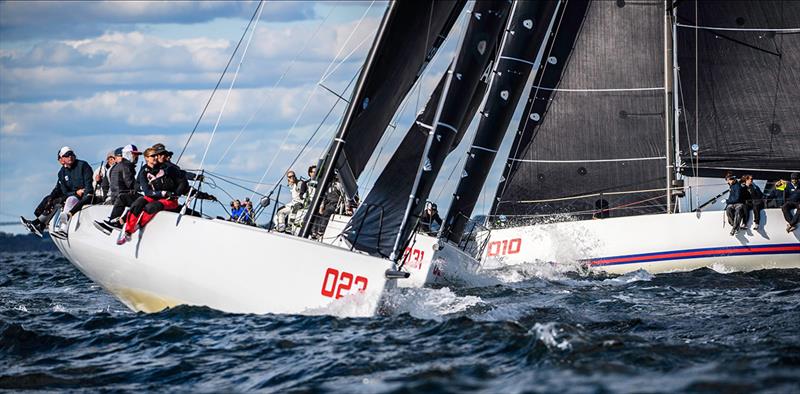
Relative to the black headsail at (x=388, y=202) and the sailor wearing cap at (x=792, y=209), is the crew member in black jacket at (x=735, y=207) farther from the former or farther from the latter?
the black headsail at (x=388, y=202)

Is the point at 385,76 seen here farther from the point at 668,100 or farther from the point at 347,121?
the point at 668,100

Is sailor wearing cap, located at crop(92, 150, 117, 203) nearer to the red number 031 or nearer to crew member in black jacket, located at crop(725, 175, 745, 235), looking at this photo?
the red number 031

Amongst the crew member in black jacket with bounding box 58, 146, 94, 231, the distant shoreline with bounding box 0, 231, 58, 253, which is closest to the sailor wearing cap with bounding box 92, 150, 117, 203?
the crew member in black jacket with bounding box 58, 146, 94, 231

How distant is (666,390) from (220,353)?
5277 mm

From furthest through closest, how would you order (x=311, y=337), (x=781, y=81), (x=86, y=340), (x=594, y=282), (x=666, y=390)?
(x=781, y=81) < (x=594, y=282) < (x=86, y=340) < (x=311, y=337) < (x=666, y=390)

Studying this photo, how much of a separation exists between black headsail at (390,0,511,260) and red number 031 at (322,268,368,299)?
897 mm

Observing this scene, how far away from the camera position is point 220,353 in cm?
1226

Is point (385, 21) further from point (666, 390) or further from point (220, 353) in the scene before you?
point (666, 390)

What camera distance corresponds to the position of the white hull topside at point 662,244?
22406 mm

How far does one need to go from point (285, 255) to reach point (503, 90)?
731 cm

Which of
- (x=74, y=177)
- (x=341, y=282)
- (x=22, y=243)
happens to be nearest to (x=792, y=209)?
(x=341, y=282)

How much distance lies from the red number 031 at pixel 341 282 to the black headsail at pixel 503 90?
702 centimetres

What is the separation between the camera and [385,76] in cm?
1488

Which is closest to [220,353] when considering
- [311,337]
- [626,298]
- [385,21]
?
[311,337]
